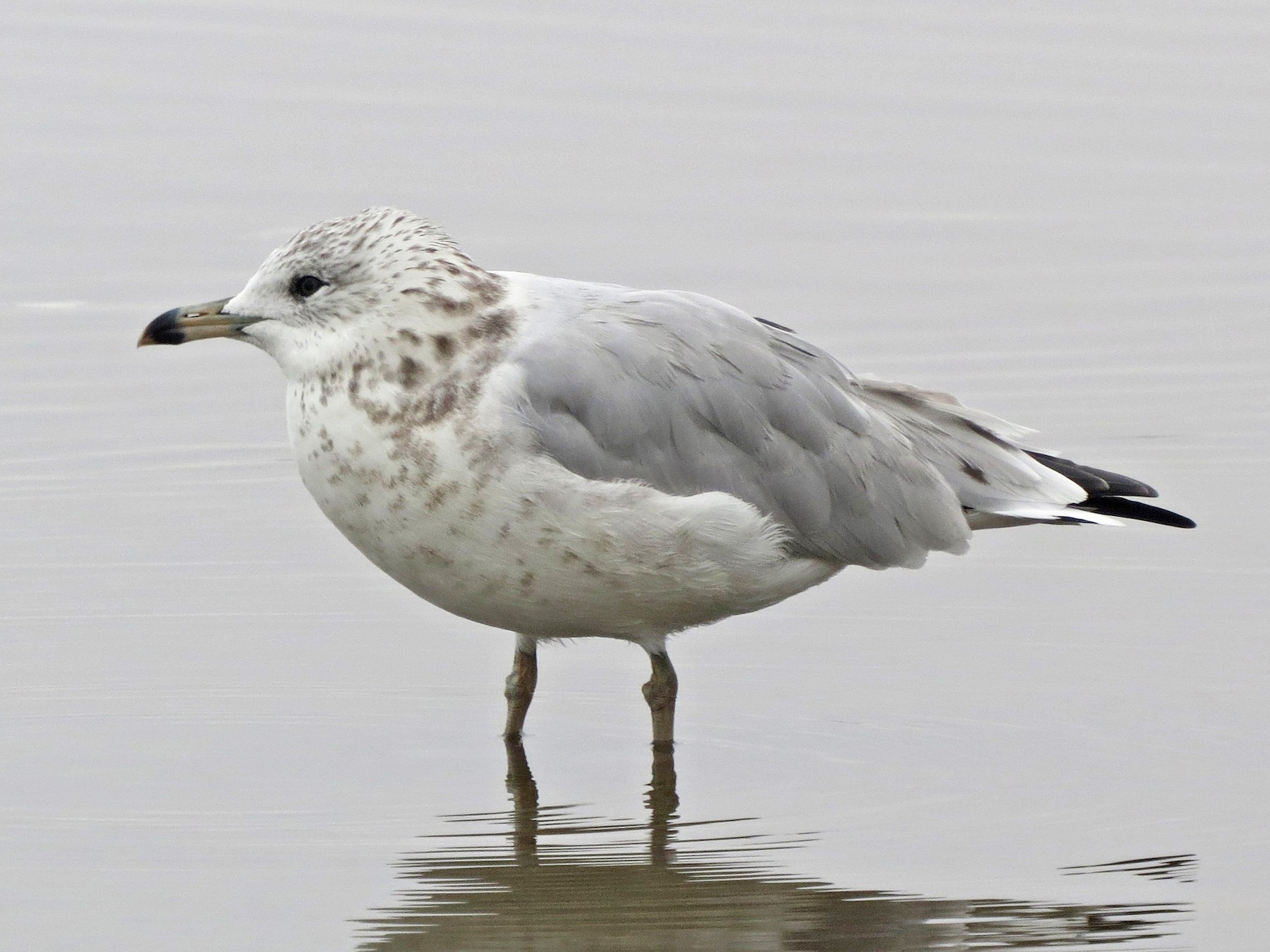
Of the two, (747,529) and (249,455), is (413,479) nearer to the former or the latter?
(747,529)

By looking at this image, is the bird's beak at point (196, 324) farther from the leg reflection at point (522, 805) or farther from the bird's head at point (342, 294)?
the leg reflection at point (522, 805)

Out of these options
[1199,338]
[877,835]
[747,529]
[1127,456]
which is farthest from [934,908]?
[1199,338]

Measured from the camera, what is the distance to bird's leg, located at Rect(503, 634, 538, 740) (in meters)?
7.50

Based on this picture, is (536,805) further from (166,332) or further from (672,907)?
(166,332)

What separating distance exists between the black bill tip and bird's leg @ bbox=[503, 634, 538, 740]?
140cm

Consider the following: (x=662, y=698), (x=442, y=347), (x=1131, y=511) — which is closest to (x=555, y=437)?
(x=442, y=347)

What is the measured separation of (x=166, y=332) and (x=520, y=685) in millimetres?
1527

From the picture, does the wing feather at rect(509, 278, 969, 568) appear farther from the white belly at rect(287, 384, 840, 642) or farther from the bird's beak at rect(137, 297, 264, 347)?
the bird's beak at rect(137, 297, 264, 347)

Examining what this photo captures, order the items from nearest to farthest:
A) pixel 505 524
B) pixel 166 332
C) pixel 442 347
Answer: pixel 505 524 → pixel 442 347 → pixel 166 332

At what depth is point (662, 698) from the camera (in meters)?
7.40

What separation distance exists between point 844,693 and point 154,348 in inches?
193

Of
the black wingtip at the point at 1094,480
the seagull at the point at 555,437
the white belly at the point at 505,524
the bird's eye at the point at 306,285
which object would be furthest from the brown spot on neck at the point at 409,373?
the black wingtip at the point at 1094,480

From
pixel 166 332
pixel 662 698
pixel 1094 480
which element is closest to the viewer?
pixel 166 332

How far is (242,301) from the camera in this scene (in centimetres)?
680
